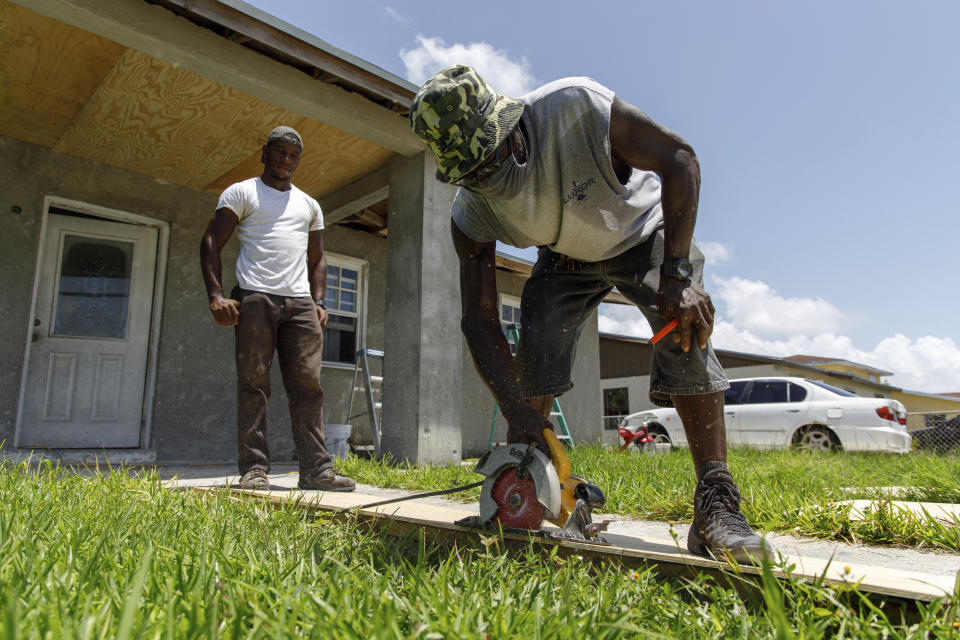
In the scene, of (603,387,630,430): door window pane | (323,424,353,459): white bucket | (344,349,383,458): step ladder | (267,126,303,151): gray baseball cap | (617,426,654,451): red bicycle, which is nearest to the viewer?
(267,126,303,151): gray baseball cap

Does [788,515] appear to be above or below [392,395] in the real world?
below

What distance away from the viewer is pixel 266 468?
3443mm

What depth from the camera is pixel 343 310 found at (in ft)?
26.1

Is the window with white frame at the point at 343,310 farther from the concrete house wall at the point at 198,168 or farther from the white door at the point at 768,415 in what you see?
the white door at the point at 768,415

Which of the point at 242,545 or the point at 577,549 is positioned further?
the point at 577,549

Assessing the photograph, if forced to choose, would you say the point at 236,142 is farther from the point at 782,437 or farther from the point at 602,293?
the point at 782,437

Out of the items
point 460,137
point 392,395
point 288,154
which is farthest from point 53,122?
point 460,137

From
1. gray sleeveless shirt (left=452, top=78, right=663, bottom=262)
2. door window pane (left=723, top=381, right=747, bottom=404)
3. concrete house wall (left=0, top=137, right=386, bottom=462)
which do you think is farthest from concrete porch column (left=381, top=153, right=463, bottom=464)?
door window pane (left=723, top=381, right=747, bottom=404)

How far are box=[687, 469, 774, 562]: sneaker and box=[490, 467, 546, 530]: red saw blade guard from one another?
51 centimetres

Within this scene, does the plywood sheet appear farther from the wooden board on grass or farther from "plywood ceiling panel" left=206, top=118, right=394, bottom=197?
"plywood ceiling panel" left=206, top=118, right=394, bottom=197

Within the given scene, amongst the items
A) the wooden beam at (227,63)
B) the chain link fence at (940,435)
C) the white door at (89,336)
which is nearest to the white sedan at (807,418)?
the chain link fence at (940,435)

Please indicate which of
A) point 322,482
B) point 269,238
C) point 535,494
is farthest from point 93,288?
point 535,494

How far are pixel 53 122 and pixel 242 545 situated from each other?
5.36 m

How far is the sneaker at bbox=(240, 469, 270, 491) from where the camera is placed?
10.2ft
